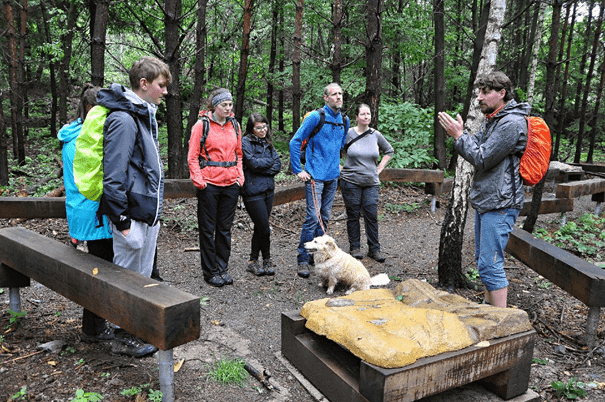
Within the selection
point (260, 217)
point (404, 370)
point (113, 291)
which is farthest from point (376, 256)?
point (113, 291)

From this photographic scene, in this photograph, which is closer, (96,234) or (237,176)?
(96,234)

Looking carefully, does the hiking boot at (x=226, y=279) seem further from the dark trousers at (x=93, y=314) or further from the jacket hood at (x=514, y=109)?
the jacket hood at (x=514, y=109)

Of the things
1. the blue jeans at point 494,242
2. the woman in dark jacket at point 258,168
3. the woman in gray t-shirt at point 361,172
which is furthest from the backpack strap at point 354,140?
the blue jeans at point 494,242

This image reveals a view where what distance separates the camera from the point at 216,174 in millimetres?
4883

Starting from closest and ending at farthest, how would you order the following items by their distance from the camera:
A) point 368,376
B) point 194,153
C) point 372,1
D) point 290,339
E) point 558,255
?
point 368,376
point 290,339
point 558,255
point 194,153
point 372,1

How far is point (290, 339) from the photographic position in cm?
337

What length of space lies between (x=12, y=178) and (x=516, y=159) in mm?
12112

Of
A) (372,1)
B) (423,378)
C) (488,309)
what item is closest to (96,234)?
(423,378)

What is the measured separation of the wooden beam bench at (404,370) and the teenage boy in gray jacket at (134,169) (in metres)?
1.18

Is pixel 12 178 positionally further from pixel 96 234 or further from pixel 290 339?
pixel 290 339

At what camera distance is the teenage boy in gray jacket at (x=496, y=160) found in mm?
3564

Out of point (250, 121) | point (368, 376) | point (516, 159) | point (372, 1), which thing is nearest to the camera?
point (368, 376)

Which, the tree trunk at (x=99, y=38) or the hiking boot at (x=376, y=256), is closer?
the hiking boot at (x=376, y=256)

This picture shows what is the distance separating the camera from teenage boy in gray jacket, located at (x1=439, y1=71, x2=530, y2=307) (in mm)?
3564
